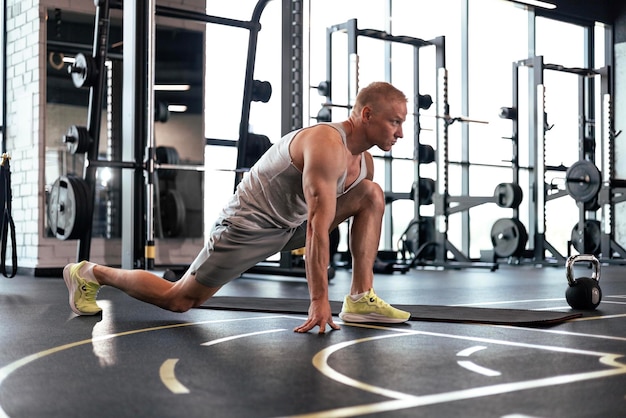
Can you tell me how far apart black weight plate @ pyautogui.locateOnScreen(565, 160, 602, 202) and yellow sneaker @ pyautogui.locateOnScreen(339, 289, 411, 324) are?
6.05m

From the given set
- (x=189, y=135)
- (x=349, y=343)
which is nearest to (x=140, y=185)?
(x=189, y=135)

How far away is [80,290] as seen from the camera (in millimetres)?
3041

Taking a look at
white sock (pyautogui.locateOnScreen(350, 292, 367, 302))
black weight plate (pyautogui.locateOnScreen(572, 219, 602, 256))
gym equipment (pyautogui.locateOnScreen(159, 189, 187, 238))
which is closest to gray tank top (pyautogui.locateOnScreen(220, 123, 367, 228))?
white sock (pyautogui.locateOnScreen(350, 292, 367, 302))

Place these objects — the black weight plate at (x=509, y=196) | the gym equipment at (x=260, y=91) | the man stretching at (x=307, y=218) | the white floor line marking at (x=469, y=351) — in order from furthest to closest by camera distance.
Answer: the black weight plate at (x=509, y=196) → the gym equipment at (x=260, y=91) → the man stretching at (x=307, y=218) → the white floor line marking at (x=469, y=351)

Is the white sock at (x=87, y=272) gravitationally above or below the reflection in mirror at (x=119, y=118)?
below

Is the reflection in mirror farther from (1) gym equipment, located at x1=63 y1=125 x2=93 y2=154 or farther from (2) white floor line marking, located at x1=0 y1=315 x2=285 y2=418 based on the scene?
(2) white floor line marking, located at x1=0 y1=315 x2=285 y2=418

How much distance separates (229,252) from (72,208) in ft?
8.44

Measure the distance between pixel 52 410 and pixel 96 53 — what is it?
4.14 m

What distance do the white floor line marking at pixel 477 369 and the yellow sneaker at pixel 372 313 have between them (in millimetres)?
832

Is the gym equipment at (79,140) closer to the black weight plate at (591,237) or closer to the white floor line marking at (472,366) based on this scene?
the white floor line marking at (472,366)

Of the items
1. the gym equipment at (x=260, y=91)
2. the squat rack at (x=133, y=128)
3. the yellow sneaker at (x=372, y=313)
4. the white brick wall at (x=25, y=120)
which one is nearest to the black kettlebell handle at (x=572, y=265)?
the yellow sneaker at (x=372, y=313)

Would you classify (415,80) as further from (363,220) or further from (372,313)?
(372,313)

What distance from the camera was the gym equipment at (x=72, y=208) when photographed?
5.06 metres

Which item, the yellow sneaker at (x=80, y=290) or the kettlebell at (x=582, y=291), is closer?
the yellow sneaker at (x=80, y=290)
